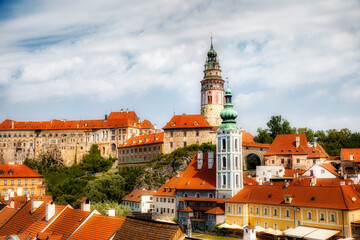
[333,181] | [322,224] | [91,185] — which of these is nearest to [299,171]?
[333,181]

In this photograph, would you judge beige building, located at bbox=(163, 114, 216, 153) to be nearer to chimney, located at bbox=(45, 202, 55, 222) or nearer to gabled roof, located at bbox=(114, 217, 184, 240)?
chimney, located at bbox=(45, 202, 55, 222)

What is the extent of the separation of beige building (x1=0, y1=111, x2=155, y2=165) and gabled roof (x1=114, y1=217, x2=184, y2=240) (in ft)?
259

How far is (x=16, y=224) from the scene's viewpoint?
31750 mm

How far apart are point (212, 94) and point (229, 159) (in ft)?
113

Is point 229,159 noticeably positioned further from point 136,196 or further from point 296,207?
point 136,196

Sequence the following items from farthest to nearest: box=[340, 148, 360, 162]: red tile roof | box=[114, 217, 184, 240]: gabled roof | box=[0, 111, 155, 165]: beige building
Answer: box=[0, 111, 155, 165]: beige building
box=[340, 148, 360, 162]: red tile roof
box=[114, 217, 184, 240]: gabled roof

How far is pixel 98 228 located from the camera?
2516cm

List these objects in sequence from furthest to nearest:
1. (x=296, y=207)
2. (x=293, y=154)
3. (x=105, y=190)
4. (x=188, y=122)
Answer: (x=188, y=122) → (x=105, y=190) → (x=293, y=154) → (x=296, y=207)

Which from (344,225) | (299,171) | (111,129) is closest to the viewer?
(344,225)

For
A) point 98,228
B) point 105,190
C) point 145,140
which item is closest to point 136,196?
point 105,190

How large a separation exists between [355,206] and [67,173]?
2698 inches

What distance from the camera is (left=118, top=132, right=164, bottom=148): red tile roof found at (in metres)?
85.9

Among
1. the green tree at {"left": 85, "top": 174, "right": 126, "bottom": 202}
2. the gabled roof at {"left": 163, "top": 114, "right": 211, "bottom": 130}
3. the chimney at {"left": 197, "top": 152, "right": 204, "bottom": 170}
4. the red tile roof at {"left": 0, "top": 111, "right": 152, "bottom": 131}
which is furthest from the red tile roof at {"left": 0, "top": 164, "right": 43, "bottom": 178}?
the chimney at {"left": 197, "top": 152, "right": 204, "bottom": 170}

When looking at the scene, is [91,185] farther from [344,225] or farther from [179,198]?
[344,225]
